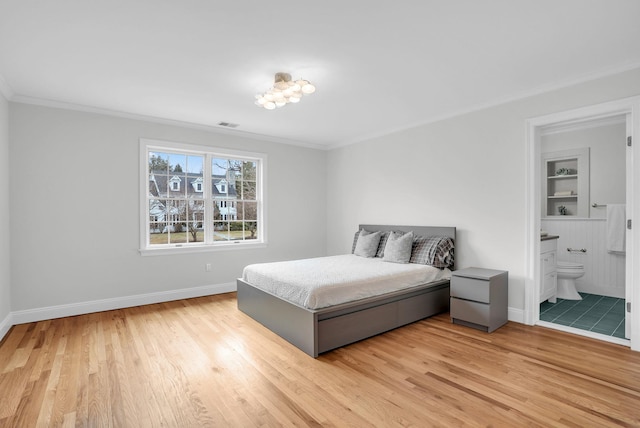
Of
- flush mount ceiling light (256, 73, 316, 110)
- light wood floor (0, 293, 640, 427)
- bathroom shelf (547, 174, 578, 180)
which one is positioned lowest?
light wood floor (0, 293, 640, 427)

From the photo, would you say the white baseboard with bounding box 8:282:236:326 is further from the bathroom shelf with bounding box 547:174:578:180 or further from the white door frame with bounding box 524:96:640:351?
the bathroom shelf with bounding box 547:174:578:180

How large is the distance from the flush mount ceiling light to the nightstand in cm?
250

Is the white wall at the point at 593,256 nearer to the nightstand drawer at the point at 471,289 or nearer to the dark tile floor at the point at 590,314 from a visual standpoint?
the dark tile floor at the point at 590,314

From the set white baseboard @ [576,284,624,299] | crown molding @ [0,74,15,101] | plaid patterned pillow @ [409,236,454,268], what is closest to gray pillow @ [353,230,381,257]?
plaid patterned pillow @ [409,236,454,268]

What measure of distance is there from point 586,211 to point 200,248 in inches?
227

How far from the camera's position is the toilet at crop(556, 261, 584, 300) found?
4344mm

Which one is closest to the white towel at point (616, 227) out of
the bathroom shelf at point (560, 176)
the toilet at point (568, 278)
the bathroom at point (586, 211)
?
the bathroom at point (586, 211)

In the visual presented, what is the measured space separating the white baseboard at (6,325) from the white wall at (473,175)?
4609 millimetres

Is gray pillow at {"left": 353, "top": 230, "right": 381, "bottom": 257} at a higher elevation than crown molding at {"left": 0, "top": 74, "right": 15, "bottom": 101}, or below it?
below

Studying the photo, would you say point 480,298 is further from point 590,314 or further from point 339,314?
point 590,314

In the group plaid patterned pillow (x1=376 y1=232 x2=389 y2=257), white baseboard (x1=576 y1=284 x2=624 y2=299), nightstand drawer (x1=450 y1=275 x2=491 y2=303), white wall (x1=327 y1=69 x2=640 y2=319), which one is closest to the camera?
nightstand drawer (x1=450 y1=275 x2=491 y2=303)

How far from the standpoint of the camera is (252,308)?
368cm

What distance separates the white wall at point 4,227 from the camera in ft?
10.7

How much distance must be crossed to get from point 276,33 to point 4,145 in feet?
10.6
